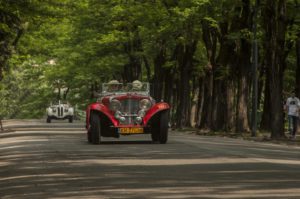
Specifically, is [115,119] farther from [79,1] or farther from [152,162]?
[79,1]

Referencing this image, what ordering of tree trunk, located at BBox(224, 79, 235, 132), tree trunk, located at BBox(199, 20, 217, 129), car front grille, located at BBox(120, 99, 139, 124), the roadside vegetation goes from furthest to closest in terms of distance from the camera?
1. tree trunk, located at BBox(199, 20, 217, 129)
2. tree trunk, located at BBox(224, 79, 235, 132)
3. the roadside vegetation
4. car front grille, located at BBox(120, 99, 139, 124)

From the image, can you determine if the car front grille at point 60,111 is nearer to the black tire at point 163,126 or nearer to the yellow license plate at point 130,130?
the yellow license plate at point 130,130

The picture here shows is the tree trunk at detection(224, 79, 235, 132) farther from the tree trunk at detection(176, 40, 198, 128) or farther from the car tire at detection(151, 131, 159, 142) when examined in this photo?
the car tire at detection(151, 131, 159, 142)

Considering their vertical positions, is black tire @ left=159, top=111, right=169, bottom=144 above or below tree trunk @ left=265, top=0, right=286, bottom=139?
below

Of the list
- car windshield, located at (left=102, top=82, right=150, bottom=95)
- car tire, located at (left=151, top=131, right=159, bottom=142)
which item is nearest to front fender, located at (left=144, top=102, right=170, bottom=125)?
car tire, located at (left=151, top=131, right=159, bottom=142)

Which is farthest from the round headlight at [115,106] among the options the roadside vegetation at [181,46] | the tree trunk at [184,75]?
the tree trunk at [184,75]

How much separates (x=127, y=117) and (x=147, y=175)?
43.2 ft

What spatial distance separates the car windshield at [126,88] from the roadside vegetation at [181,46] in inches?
122

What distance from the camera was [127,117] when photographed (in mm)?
28656

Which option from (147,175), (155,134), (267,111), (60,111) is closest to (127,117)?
(155,134)

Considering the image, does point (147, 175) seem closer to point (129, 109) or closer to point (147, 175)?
point (147, 175)

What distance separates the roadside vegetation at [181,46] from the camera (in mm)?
34156

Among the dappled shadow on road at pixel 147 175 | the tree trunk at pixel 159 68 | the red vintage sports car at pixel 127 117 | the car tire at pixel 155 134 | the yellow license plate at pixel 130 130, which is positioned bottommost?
the dappled shadow on road at pixel 147 175

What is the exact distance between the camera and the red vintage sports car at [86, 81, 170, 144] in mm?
28219
